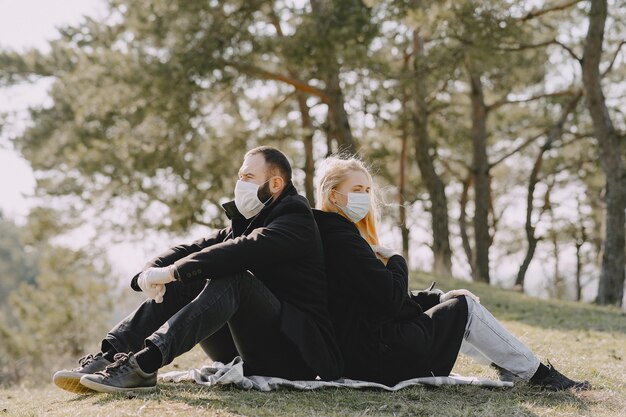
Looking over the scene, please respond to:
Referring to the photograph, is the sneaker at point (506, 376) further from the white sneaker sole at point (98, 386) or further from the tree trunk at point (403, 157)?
the tree trunk at point (403, 157)

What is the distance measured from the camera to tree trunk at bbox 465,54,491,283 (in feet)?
57.9

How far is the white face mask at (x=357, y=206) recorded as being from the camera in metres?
4.32

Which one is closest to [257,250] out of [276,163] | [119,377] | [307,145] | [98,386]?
[276,163]

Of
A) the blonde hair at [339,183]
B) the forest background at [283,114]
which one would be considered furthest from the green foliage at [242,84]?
the blonde hair at [339,183]

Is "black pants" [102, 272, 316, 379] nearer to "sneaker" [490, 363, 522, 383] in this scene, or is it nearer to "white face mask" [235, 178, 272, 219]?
"white face mask" [235, 178, 272, 219]

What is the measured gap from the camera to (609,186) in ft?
44.8

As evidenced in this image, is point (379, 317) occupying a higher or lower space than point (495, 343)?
higher

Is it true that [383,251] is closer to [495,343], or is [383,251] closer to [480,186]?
[495,343]

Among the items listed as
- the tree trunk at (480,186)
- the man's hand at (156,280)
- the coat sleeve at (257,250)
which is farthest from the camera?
the tree trunk at (480,186)

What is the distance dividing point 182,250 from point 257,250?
34.5 inches

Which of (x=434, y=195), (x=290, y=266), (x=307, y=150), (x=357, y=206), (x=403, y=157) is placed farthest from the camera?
(x=403, y=157)

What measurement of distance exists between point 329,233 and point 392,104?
14999mm

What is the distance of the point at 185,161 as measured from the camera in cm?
1591

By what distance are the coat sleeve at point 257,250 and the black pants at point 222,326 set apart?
0.10 m
